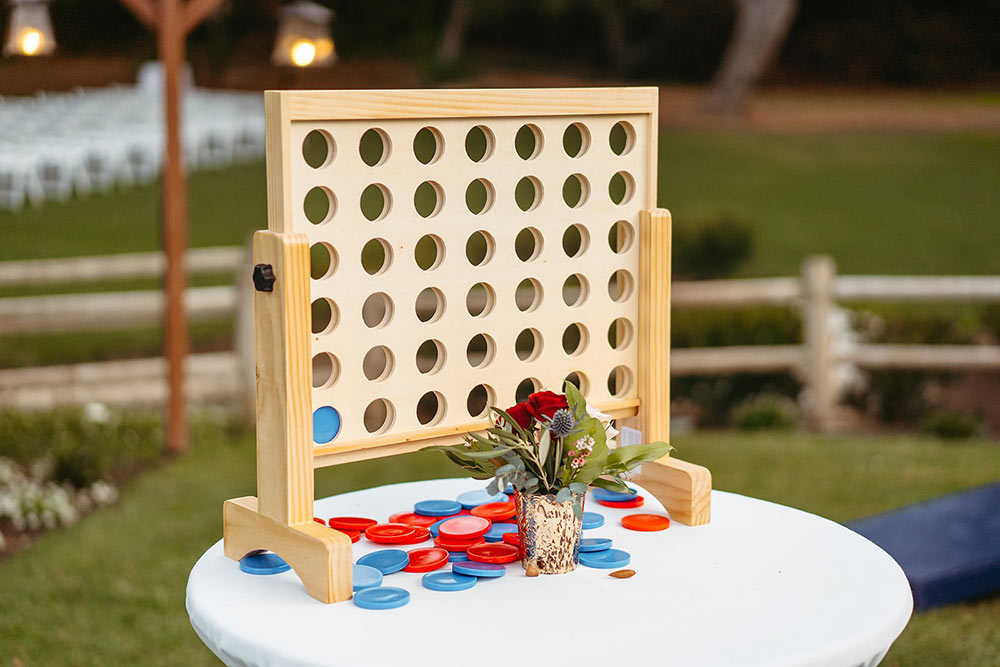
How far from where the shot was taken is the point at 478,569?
185 cm

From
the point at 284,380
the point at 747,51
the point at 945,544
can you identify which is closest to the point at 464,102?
the point at 284,380

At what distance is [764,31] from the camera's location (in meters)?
16.8

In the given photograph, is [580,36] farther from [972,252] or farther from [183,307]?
[183,307]

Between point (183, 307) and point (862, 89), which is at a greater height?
point (862, 89)

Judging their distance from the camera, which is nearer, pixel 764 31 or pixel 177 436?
pixel 177 436

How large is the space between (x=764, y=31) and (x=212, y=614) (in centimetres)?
1651

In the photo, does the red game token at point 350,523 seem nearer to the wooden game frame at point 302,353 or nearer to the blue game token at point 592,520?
the wooden game frame at point 302,353

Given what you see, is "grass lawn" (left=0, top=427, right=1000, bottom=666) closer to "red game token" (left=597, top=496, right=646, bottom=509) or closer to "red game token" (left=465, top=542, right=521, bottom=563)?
"red game token" (left=597, top=496, right=646, bottom=509)

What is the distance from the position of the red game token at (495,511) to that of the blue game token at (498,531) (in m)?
0.04

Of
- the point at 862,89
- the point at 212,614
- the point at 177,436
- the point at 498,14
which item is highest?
the point at 498,14

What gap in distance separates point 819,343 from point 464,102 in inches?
202

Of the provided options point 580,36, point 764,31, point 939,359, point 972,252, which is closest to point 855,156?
point 764,31

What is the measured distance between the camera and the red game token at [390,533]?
6.61 ft

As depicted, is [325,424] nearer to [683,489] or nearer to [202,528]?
[683,489]
